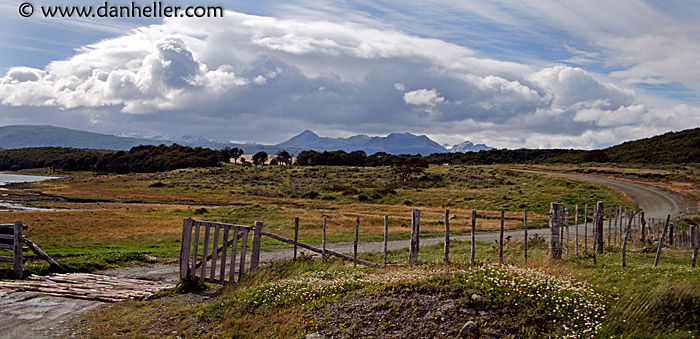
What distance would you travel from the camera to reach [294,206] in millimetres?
58531

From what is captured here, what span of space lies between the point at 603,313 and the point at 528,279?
4.59ft

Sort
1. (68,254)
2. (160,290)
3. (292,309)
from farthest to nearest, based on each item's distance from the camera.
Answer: (68,254)
(160,290)
(292,309)

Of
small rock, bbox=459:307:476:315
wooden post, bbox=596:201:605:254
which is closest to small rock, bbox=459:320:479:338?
small rock, bbox=459:307:476:315

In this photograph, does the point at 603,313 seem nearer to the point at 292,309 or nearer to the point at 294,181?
the point at 292,309

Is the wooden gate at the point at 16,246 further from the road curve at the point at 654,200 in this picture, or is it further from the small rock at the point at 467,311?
the road curve at the point at 654,200

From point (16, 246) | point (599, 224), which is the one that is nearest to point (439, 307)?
point (599, 224)

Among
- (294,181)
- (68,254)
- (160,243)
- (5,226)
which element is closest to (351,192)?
(294,181)

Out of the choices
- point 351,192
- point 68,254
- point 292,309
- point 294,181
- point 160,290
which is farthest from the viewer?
point 294,181

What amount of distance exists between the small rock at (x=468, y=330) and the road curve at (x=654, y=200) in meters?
38.9

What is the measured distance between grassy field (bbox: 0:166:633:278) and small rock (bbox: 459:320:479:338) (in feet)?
48.2

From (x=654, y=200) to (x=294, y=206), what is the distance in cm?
4113

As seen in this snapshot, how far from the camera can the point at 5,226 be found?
15.2 m

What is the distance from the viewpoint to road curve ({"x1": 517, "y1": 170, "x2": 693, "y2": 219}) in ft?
140

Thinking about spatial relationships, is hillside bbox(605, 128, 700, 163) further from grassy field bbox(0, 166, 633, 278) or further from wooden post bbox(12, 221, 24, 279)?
wooden post bbox(12, 221, 24, 279)
